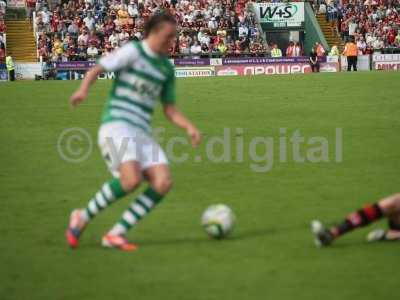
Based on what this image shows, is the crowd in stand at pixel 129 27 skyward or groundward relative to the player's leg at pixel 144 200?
groundward

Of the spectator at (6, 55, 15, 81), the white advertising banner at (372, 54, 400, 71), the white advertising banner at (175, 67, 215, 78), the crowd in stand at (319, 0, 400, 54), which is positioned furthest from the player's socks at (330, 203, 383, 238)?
the crowd in stand at (319, 0, 400, 54)

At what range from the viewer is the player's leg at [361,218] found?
7.18m

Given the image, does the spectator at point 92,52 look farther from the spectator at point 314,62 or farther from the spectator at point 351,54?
the spectator at point 351,54

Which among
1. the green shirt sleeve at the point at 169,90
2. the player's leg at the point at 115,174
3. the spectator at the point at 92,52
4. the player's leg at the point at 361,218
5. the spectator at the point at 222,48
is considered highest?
the green shirt sleeve at the point at 169,90

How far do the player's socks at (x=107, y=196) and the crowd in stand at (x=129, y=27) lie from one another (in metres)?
33.5

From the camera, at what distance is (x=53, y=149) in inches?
591

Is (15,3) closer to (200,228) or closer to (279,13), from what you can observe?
(279,13)

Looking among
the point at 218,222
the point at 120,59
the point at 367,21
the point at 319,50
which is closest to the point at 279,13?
the point at 367,21

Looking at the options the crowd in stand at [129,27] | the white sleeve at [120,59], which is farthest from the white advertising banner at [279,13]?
the white sleeve at [120,59]

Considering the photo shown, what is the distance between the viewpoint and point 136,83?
24.9 ft

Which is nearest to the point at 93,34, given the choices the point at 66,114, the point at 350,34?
the point at 350,34

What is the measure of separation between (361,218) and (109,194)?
2281 millimetres

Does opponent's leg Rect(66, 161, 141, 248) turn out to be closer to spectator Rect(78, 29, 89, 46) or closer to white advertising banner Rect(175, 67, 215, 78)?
white advertising banner Rect(175, 67, 215, 78)

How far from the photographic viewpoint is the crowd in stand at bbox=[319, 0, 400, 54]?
45969 mm
